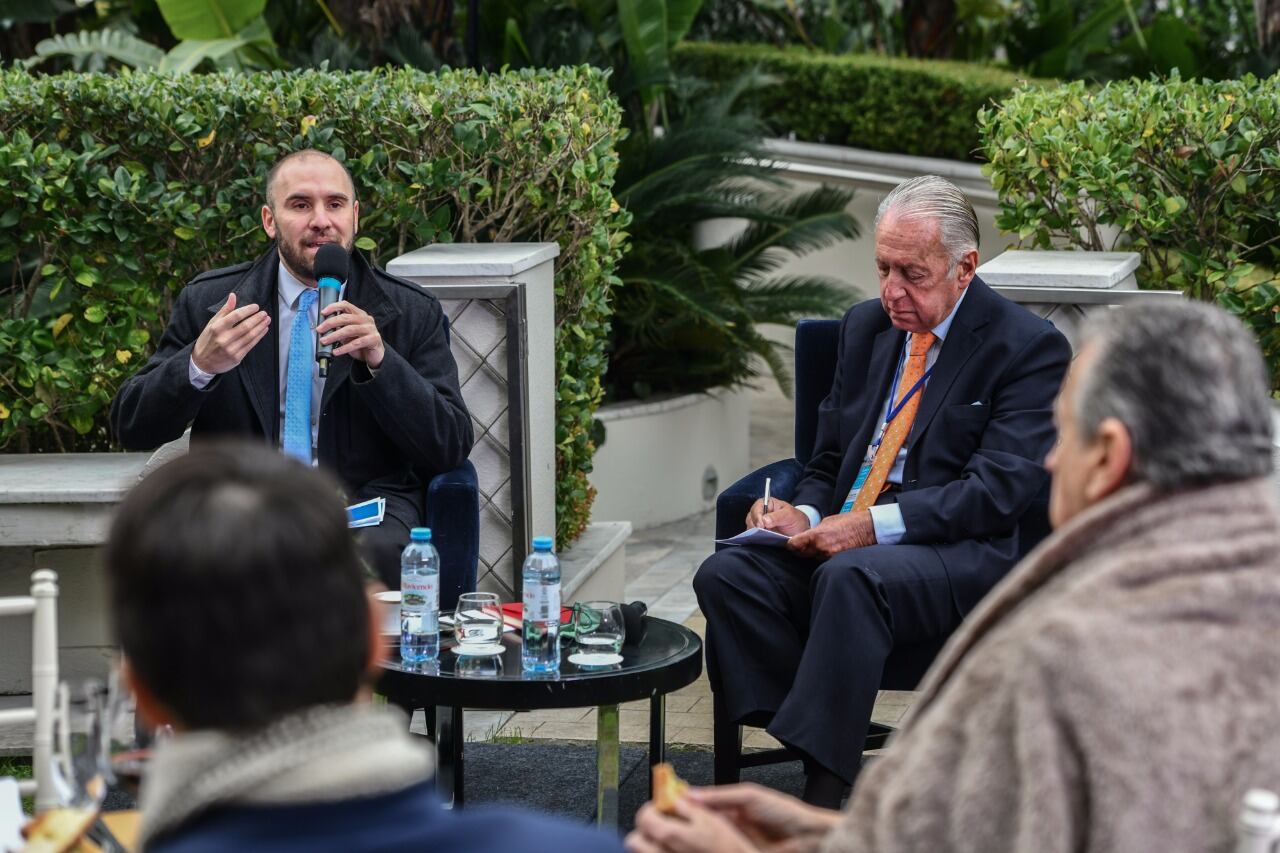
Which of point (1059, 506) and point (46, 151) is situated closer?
point (1059, 506)

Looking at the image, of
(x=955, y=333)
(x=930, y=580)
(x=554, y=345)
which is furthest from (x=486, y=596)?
(x=554, y=345)

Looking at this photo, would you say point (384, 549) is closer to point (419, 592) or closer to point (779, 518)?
point (419, 592)

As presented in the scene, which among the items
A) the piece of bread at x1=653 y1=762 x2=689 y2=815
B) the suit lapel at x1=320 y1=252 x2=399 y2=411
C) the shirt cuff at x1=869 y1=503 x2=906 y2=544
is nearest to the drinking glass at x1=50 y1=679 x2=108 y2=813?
the piece of bread at x1=653 y1=762 x2=689 y2=815

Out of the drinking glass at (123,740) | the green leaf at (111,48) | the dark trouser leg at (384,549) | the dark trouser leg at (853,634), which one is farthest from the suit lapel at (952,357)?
the green leaf at (111,48)

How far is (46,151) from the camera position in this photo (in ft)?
17.6

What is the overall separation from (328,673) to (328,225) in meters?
3.20

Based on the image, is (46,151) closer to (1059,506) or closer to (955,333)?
(955,333)

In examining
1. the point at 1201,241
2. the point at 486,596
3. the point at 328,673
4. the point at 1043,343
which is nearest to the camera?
the point at 328,673

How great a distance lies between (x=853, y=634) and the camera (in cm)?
405

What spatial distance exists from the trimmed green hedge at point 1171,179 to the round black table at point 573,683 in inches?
92.2

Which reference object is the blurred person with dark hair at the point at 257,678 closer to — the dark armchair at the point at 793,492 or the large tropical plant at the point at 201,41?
the dark armchair at the point at 793,492

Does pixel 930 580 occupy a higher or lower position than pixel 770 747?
higher

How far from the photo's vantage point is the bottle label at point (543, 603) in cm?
384

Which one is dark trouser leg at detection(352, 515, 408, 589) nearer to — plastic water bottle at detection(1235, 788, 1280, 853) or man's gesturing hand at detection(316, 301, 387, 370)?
man's gesturing hand at detection(316, 301, 387, 370)
